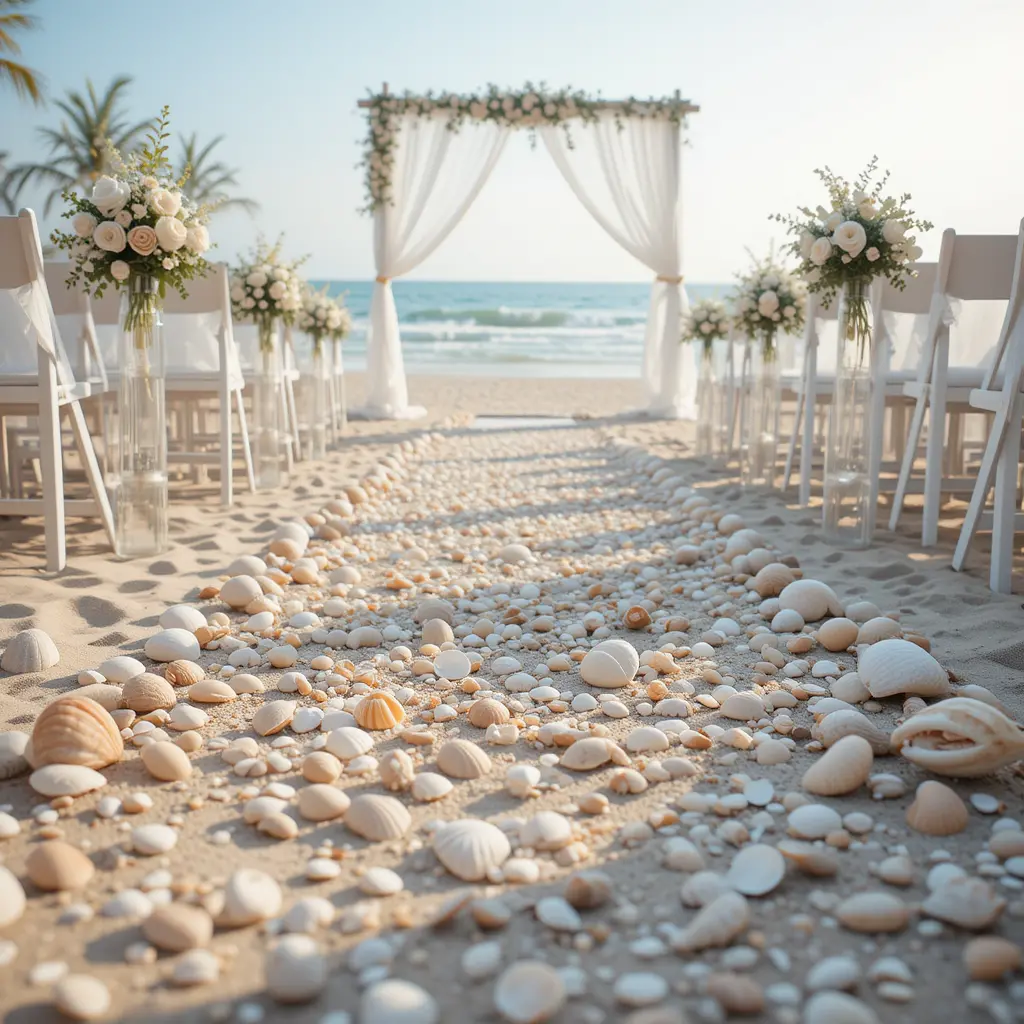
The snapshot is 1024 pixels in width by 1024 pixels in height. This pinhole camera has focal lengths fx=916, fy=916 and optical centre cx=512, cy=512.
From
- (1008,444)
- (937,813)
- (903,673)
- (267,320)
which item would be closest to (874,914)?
(937,813)

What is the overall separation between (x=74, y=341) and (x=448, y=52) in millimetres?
8998

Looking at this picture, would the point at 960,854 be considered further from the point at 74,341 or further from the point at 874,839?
the point at 74,341

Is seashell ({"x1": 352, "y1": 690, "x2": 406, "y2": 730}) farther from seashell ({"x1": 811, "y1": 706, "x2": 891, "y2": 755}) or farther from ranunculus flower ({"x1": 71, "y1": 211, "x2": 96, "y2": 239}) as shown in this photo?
ranunculus flower ({"x1": 71, "y1": 211, "x2": 96, "y2": 239})

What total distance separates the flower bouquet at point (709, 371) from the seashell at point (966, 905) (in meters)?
4.81

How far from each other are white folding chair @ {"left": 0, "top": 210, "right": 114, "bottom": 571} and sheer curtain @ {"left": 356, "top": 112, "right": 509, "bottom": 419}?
5127mm

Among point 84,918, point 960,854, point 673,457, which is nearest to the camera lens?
point 84,918

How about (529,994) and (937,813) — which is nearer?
(529,994)

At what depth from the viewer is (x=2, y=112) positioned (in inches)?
658

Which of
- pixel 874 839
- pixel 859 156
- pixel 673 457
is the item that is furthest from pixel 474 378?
pixel 874 839

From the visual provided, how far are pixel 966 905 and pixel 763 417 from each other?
3.84 metres

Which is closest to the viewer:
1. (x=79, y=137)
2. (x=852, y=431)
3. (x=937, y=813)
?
(x=937, y=813)

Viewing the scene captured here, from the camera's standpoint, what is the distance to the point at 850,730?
5.46 feet

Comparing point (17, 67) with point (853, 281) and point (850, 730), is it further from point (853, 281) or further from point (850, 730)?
point (850, 730)

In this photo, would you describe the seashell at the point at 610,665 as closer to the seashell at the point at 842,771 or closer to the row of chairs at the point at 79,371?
the seashell at the point at 842,771
